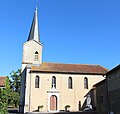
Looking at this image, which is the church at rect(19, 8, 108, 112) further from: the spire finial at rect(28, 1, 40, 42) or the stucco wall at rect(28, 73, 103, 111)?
A: the spire finial at rect(28, 1, 40, 42)

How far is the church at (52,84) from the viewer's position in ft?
105

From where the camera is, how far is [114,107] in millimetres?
20375

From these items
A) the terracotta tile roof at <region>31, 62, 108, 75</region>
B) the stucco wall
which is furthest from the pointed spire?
the stucco wall

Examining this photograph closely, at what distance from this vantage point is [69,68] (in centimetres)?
3562

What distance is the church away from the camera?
105 ft

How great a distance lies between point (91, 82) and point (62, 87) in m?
5.64

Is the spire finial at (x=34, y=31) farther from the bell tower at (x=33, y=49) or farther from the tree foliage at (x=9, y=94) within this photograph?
the tree foliage at (x=9, y=94)

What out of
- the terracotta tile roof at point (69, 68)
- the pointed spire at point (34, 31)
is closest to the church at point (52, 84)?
the terracotta tile roof at point (69, 68)

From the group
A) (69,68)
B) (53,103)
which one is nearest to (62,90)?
(53,103)

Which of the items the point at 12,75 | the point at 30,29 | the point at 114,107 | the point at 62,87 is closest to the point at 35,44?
the point at 30,29

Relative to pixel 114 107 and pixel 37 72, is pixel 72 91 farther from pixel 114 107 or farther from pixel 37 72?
pixel 114 107

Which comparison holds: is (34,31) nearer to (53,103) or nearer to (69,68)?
(69,68)

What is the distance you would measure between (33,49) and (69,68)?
8.05 m

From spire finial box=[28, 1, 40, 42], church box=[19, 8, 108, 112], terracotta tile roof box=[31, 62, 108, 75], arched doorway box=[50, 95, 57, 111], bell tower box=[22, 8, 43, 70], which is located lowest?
arched doorway box=[50, 95, 57, 111]
